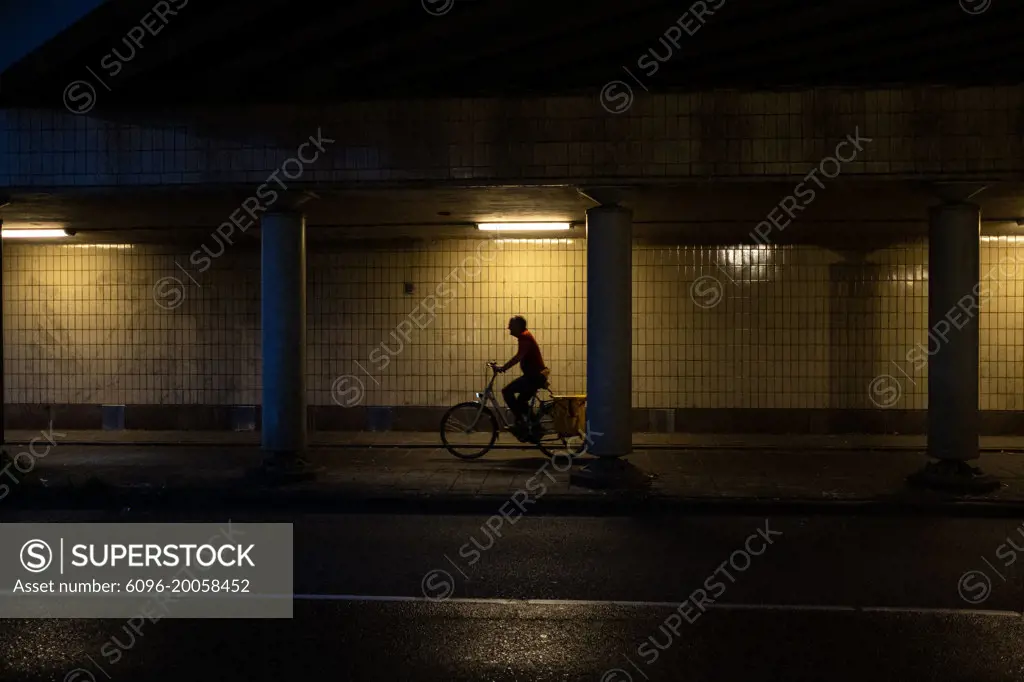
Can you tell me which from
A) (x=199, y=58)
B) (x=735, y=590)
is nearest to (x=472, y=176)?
(x=199, y=58)

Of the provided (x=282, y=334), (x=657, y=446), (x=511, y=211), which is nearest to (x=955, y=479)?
(x=657, y=446)

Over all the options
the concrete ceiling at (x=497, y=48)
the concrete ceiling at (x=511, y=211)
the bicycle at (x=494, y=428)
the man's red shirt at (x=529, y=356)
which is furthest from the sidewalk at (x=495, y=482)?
the concrete ceiling at (x=497, y=48)

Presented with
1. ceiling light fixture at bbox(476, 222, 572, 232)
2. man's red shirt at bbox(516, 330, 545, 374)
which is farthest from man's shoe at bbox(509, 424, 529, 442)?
ceiling light fixture at bbox(476, 222, 572, 232)

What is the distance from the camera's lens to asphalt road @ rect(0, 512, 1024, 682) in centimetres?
530

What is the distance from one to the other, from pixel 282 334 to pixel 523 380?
3.02m

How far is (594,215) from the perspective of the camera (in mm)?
10617

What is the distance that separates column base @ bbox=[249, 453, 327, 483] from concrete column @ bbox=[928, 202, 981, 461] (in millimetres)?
6891

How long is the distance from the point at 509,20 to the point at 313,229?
6336 mm

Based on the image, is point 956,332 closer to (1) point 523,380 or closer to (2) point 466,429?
(1) point 523,380

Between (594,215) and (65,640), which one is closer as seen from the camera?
(65,640)

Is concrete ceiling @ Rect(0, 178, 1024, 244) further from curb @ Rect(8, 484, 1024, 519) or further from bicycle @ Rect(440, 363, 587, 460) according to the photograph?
curb @ Rect(8, 484, 1024, 519)

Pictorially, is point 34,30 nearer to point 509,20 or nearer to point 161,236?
point 509,20

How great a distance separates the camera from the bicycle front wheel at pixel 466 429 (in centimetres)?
1234

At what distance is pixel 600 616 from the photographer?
20.4 feet
